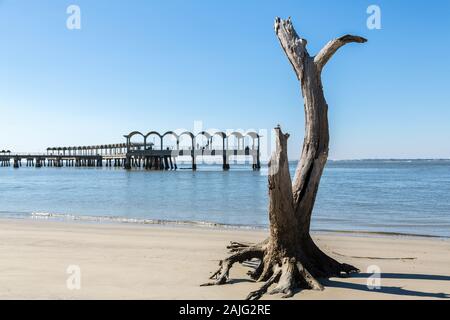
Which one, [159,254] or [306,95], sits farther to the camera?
[159,254]

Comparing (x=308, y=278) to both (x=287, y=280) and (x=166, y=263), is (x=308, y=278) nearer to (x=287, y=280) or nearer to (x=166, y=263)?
(x=287, y=280)

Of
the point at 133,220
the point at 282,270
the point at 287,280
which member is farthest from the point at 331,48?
the point at 133,220

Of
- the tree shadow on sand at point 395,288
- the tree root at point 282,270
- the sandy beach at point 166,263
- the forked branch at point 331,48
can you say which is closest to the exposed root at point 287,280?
the tree root at point 282,270

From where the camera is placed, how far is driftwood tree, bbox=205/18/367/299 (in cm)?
633

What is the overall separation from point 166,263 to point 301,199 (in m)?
2.66

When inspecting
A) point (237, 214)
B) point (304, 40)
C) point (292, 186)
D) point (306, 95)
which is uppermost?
point (304, 40)

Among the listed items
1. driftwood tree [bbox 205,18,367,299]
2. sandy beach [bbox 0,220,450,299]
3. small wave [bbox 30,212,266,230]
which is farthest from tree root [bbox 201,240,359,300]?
small wave [bbox 30,212,266,230]

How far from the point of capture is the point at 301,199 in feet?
21.8

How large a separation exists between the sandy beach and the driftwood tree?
0.97ft
